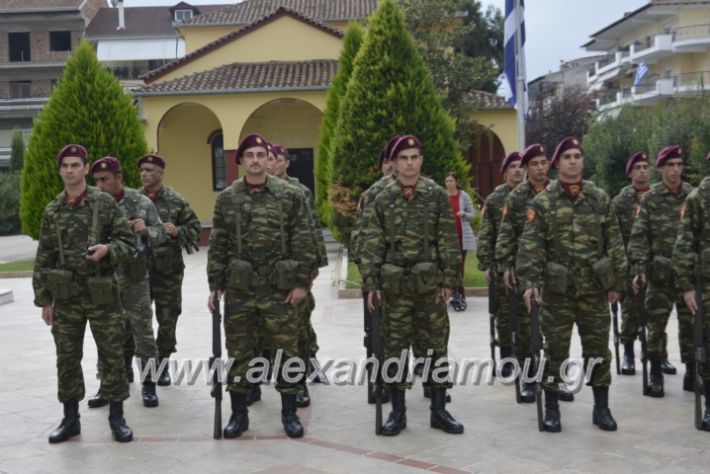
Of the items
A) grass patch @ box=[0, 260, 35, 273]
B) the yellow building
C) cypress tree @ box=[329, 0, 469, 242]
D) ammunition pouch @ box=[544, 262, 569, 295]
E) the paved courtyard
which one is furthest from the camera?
the yellow building

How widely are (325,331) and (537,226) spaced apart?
554 cm

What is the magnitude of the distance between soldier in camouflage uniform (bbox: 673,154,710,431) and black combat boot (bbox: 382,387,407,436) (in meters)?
2.19

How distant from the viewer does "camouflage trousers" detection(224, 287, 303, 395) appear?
22.4ft

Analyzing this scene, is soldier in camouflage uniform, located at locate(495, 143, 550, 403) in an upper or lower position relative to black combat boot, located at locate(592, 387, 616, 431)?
upper

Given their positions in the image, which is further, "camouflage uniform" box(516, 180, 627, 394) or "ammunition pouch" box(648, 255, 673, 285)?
"ammunition pouch" box(648, 255, 673, 285)

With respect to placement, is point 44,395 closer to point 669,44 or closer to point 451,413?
point 451,413

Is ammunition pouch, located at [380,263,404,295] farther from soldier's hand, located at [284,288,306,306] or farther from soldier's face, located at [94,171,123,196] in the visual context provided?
soldier's face, located at [94,171,123,196]

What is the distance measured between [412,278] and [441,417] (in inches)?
42.3

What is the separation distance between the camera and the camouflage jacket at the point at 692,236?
6.79 metres

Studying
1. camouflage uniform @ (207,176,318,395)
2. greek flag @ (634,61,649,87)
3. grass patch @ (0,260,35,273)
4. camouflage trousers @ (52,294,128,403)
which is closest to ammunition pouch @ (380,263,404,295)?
camouflage uniform @ (207,176,318,395)

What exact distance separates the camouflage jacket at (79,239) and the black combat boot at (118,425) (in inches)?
36.3

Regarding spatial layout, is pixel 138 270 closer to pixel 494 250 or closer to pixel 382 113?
pixel 494 250

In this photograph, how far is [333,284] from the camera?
56.7 feet

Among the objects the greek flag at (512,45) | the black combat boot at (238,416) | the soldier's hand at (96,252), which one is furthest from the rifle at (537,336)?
the greek flag at (512,45)
